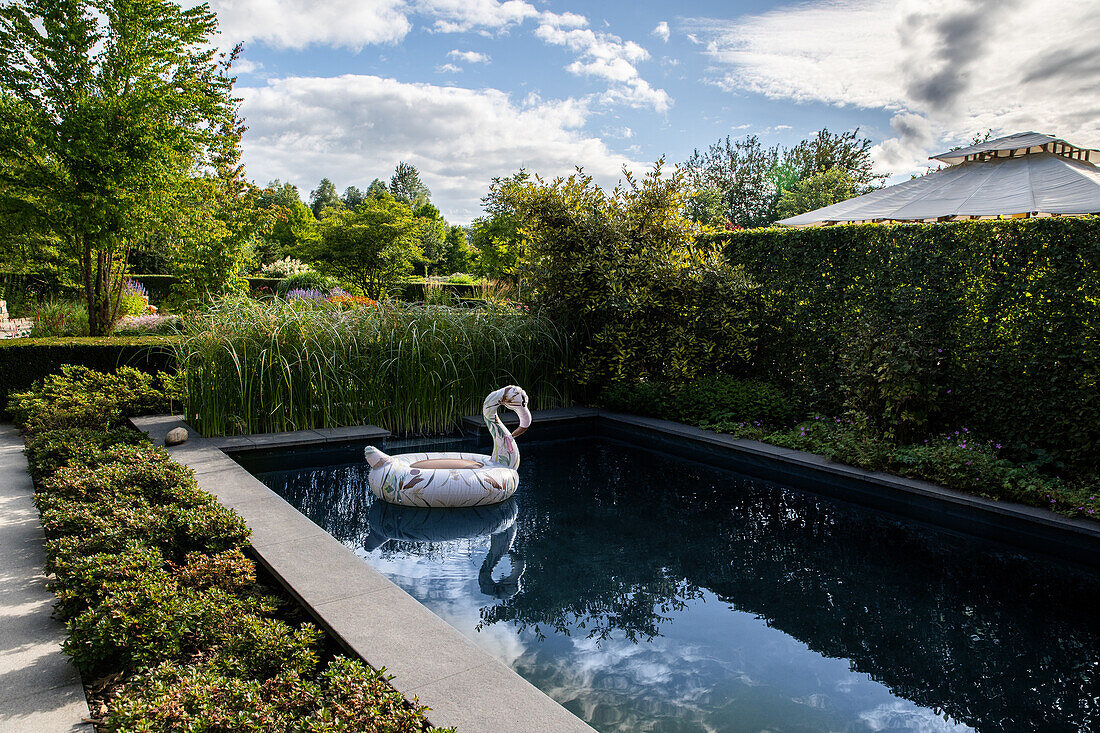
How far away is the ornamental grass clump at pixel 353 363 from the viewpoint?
6426mm

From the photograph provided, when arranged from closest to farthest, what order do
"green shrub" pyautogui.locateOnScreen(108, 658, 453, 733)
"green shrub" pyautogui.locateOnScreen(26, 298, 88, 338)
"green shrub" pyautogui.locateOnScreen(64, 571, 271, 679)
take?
"green shrub" pyautogui.locateOnScreen(108, 658, 453, 733), "green shrub" pyautogui.locateOnScreen(64, 571, 271, 679), "green shrub" pyautogui.locateOnScreen(26, 298, 88, 338)

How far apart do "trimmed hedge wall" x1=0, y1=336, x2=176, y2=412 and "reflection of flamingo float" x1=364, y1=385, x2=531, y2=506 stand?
4.00 metres

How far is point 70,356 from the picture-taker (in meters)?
7.86

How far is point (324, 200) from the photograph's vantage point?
204ft

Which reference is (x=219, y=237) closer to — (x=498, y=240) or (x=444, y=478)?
A: (x=444, y=478)

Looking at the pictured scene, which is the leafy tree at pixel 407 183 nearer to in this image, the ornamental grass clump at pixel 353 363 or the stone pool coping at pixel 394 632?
the ornamental grass clump at pixel 353 363

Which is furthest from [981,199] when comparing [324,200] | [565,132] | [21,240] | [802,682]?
[324,200]

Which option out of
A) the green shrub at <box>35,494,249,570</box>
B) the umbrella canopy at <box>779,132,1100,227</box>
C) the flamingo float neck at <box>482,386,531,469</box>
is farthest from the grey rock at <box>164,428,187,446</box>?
the umbrella canopy at <box>779,132,1100,227</box>

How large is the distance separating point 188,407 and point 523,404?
11.9 ft

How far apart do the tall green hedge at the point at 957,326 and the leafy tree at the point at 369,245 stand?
12180mm

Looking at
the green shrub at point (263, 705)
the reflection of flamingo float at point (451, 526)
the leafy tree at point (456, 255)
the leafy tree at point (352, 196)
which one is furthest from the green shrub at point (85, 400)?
the leafy tree at point (352, 196)

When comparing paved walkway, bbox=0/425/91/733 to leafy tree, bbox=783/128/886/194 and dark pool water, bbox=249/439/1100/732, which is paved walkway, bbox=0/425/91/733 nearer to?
dark pool water, bbox=249/439/1100/732

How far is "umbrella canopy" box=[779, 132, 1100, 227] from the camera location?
21.8 feet

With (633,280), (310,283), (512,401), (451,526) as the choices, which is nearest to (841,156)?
(310,283)
